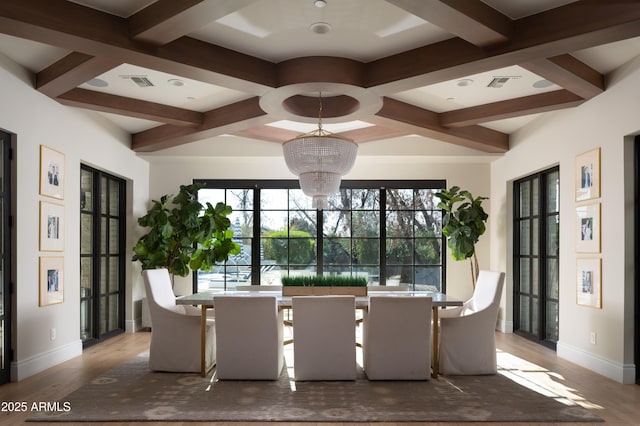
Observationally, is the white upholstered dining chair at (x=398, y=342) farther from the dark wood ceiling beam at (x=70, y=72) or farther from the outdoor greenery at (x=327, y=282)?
the dark wood ceiling beam at (x=70, y=72)

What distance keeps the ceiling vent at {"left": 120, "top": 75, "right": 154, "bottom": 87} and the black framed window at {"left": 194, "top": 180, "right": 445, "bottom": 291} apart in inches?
131

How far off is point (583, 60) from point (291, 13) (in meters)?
2.61

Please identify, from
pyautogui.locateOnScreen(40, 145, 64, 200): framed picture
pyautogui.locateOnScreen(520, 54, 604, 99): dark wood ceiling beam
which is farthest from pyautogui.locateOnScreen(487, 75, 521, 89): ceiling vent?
pyautogui.locateOnScreen(40, 145, 64, 200): framed picture

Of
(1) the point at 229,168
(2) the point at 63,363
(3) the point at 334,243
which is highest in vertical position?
(1) the point at 229,168

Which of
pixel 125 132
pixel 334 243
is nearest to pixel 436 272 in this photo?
pixel 334 243

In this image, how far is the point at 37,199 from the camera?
518 centimetres

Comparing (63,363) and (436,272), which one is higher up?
(436,272)

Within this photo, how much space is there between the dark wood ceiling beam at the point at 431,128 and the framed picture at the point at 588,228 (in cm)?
174

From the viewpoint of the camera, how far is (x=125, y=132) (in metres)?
7.33

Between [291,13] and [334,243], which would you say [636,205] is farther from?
[334,243]

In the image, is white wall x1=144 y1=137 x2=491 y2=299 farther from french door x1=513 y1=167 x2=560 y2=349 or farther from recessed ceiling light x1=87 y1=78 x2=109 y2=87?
recessed ceiling light x1=87 y1=78 x2=109 y2=87

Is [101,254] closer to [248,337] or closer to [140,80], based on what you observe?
[140,80]

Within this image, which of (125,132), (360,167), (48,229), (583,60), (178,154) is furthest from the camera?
(360,167)

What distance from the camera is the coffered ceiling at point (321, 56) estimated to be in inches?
142
